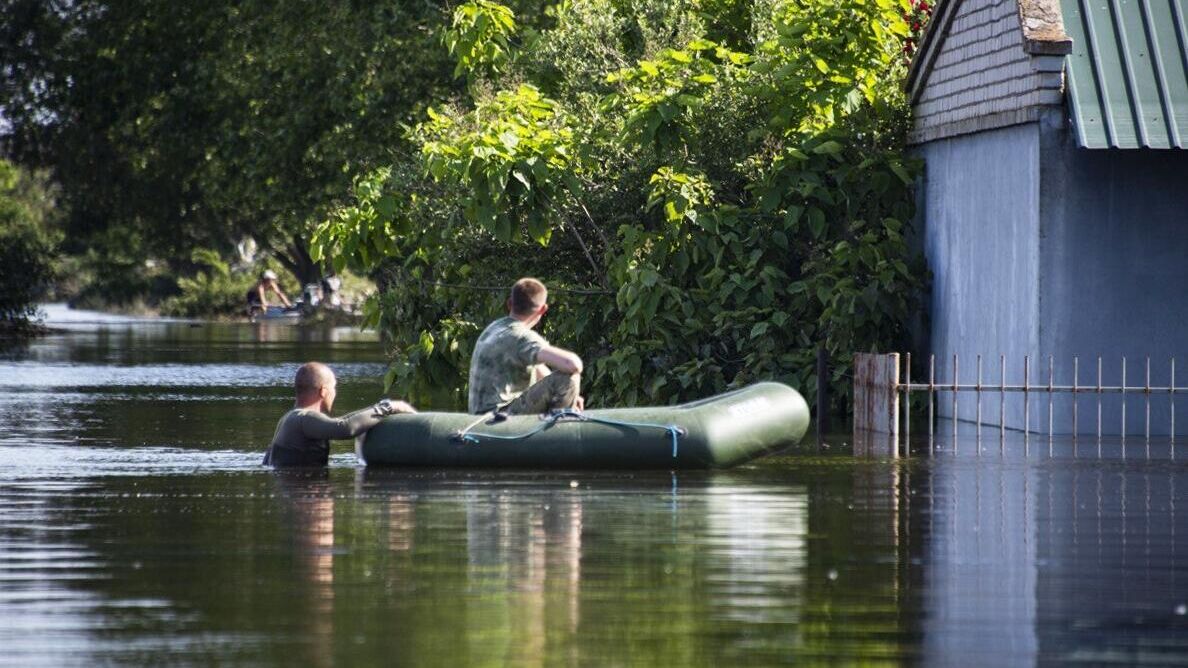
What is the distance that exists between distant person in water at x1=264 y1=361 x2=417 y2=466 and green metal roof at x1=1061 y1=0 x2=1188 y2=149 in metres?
7.13

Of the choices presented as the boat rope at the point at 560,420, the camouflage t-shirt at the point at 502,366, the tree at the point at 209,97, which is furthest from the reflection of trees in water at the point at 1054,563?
the tree at the point at 209,97

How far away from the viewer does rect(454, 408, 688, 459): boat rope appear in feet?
56.3

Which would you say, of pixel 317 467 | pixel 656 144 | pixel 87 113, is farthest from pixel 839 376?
pixel 87 113

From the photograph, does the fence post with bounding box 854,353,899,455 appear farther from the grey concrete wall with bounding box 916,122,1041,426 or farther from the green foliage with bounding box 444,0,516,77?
the green foliage with bounding box 444,0,516,77

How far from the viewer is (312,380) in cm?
1723

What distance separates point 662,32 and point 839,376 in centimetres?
561

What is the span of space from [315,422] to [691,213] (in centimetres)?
771

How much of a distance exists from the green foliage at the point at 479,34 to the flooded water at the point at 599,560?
27.2 ft

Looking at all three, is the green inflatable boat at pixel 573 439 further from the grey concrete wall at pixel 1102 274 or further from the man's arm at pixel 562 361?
the grey concrete wall at pixel 1102 274

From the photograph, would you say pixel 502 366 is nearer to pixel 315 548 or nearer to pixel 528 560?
pixel 315 548

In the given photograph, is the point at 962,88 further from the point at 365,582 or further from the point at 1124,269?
the point at 365,582

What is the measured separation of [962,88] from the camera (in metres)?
23.4

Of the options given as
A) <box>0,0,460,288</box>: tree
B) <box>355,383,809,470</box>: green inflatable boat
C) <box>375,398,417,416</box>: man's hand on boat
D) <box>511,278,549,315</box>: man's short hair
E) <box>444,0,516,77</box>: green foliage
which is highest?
<box>0,0,460,288</box>: tree

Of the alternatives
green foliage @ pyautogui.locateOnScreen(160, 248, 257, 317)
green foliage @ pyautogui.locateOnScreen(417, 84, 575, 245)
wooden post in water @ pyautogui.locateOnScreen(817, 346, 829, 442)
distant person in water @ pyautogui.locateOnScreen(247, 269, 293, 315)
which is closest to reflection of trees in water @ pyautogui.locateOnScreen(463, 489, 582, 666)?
wooden post in water @ pyautogui.locateOnScreen(817, 346, 829, 442)
